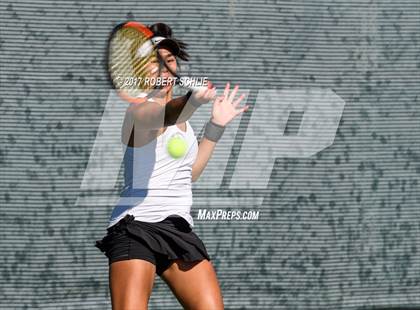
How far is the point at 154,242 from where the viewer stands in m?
4.73

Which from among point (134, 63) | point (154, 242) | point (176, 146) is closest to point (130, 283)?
point (154, 242)

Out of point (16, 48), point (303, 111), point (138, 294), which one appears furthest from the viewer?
point (303, 111)

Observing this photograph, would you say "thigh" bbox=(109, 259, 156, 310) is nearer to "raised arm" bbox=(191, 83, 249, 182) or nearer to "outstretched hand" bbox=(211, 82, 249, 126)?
"raised arm" bbox=(191, 83, 249, 182)

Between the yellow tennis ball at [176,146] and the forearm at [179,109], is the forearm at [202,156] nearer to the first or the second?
the yellow tennis ball at [176,146]

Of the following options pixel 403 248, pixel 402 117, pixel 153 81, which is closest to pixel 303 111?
pixel 402 117

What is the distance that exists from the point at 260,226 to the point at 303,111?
0.82 metres

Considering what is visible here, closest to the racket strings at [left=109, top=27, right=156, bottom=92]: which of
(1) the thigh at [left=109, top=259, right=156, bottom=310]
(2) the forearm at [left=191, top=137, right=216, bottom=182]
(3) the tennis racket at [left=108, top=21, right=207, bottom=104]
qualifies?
(3) the tennis racket at [left=108, top=21, right=207, bottom=104]

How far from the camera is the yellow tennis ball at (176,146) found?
187 inches

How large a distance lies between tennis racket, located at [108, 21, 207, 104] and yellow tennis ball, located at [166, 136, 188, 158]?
0.23 m

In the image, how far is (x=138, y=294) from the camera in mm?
4598

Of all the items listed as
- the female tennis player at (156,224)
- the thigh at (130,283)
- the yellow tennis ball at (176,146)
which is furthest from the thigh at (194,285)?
the yellow tennis ball at (176,146)

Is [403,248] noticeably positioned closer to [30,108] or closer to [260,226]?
[260,226]

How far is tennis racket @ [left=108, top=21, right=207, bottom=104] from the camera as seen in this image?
15.9 feet

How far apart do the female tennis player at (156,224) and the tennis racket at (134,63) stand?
0.14 ft
